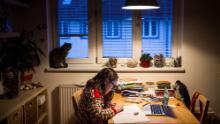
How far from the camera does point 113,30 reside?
12.5 ft

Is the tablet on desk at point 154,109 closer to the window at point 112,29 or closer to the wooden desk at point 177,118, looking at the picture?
the wooden desk at point 177,118

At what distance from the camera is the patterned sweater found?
249cm

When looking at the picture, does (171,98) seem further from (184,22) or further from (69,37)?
(69,37)

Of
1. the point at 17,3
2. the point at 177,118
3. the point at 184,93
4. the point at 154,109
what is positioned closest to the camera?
the point at 177,118

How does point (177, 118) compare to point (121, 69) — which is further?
point (121, 69)

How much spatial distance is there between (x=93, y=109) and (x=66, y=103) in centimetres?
123

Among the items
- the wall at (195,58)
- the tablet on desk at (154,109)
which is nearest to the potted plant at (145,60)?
the wall at (195,58)

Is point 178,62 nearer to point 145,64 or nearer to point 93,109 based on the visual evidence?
point 145,64

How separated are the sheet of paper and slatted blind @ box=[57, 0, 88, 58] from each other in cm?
141

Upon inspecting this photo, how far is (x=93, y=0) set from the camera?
3.75 m

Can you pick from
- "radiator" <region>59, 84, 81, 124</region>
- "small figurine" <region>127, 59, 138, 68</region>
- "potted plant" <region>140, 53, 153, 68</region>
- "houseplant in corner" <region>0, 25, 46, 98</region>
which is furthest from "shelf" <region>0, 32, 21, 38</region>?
"potted plant" <region>140, 53, 153, 68</region>

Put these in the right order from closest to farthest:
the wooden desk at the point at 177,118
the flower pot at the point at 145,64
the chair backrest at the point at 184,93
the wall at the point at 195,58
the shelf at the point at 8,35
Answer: the wooden desk at the point at 177,118, the shelf at the point at 8,35, the chair backrest at the point at 184,93, the wall at the point at 195,58, the flower pot at the point at 145,64

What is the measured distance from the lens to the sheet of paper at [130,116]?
7.78 feet

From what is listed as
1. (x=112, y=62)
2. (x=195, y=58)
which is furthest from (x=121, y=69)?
(x=195, y=58)
